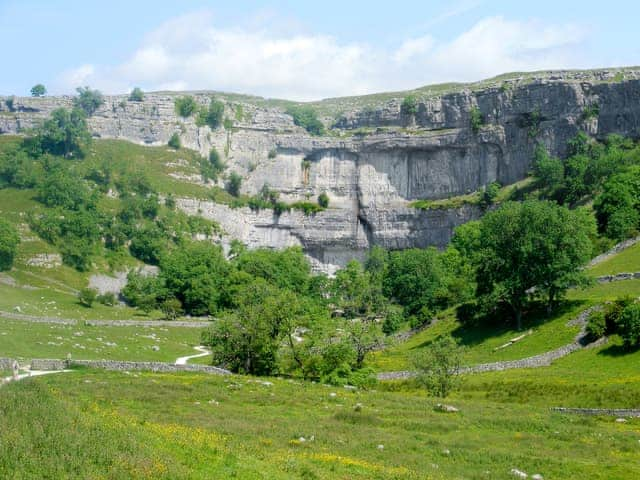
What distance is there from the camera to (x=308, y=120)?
631 feet

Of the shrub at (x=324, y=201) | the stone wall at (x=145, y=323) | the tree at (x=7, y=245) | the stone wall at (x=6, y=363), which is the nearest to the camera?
the stone wall at (x=6, y=363)

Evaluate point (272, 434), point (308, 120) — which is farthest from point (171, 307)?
point (308, 120)

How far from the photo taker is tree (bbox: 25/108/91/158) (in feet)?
508

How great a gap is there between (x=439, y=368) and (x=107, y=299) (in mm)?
65253

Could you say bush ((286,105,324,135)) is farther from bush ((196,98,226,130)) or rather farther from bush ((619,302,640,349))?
bush ((619,302,640,349))

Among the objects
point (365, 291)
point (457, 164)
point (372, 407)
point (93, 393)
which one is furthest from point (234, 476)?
point (457, 164)

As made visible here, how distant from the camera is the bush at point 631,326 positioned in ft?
192

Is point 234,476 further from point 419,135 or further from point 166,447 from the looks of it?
point 419,135

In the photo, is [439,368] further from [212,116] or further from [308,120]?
[308,120]

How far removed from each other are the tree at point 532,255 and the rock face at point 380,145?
66.7 metres

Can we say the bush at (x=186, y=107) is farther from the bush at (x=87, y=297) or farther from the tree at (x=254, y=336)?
the tree at (x=254, y=336)

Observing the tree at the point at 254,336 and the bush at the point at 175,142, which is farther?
the bush at the point at 175,142

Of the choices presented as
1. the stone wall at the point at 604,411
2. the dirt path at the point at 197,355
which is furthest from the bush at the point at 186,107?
the stone wall at the point at 604,411

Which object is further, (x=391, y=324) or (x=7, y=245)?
(x=7, y=245)
